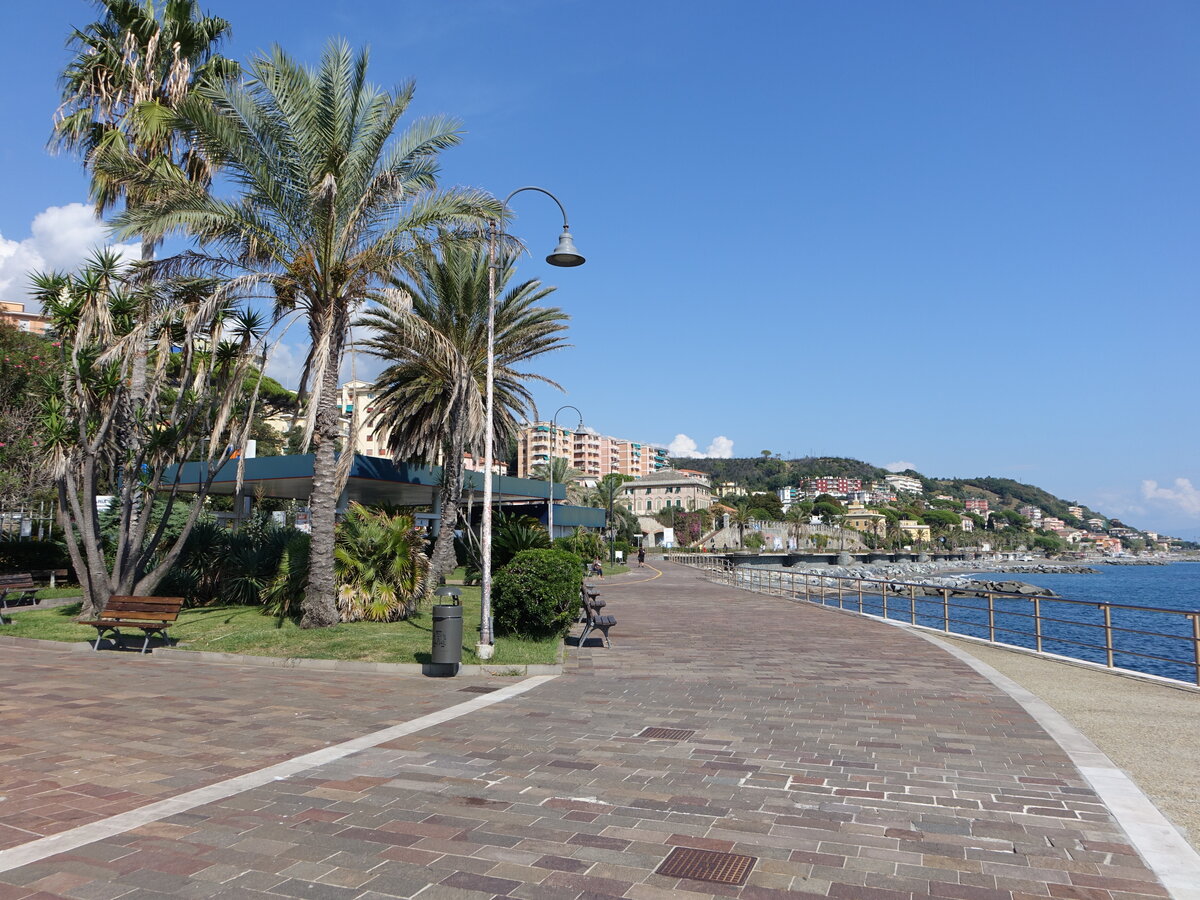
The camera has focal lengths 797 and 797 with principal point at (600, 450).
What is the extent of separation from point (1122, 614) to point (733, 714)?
68.5m

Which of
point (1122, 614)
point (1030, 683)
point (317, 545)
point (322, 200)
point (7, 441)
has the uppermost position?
point (322, 200)

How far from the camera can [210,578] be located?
20406mm

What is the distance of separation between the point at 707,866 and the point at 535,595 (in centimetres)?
930

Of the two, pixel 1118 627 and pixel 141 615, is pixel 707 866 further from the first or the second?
pixel 141 615

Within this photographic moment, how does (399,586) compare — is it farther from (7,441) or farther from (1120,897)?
(7,441)

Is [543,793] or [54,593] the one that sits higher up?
[543,793]

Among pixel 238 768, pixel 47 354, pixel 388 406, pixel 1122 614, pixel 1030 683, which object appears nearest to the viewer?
pixel 238 768

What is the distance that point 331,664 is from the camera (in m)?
12.0

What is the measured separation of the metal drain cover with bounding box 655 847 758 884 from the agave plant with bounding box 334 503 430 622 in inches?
497

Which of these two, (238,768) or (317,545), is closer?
(238,768)

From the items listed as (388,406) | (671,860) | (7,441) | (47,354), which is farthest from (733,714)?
(47,354)

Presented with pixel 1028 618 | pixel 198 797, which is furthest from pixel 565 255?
pixel 1028 618

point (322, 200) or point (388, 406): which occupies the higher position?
point (322, 200)

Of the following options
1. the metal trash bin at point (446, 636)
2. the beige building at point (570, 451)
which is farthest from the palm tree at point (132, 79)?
the beige building at point (570, 451)
